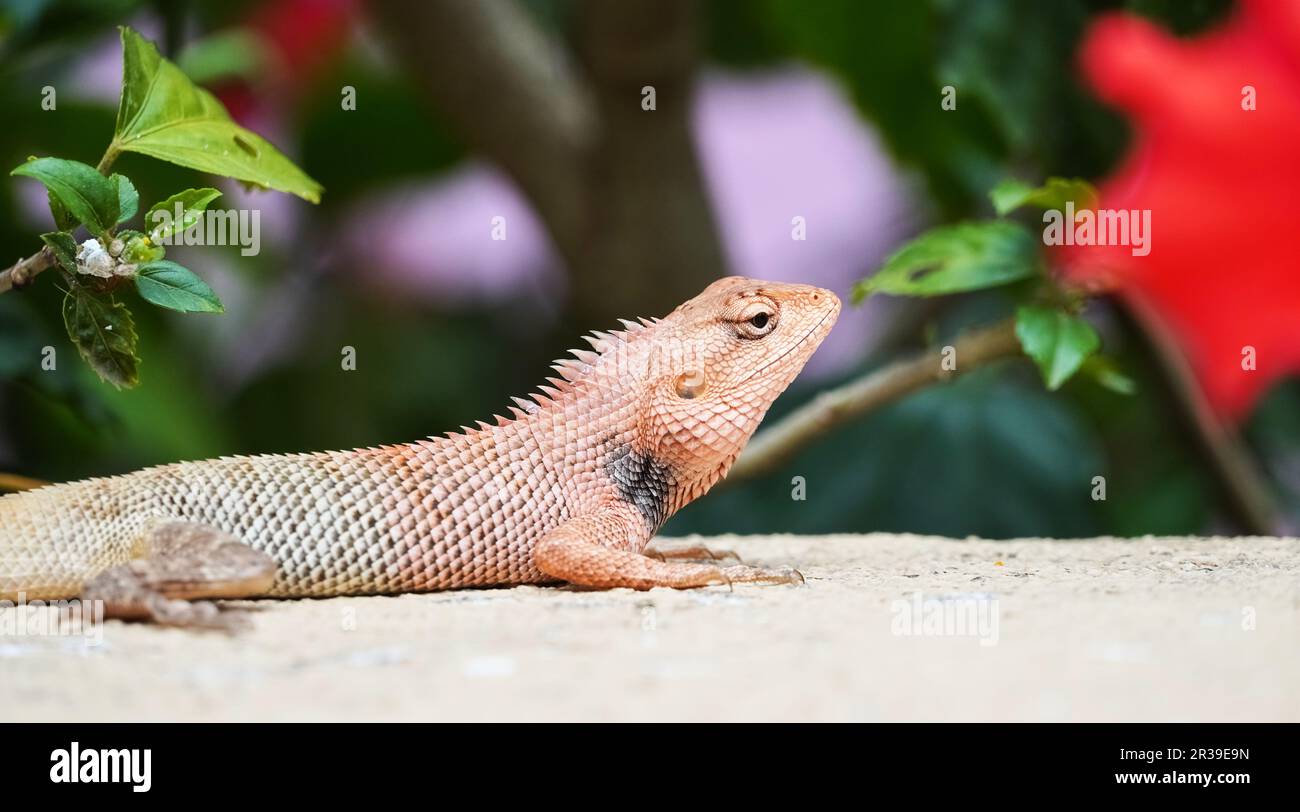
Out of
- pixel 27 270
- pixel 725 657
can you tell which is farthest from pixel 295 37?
pixel 725 657

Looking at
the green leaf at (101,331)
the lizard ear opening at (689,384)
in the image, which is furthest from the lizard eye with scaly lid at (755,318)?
the green leaf at (101,331)

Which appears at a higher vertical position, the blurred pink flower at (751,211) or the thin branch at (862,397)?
the blurred pink flower at (751,211)

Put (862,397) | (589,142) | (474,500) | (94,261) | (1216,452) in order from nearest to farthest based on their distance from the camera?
(94,261)
(474,500)
(862,397)
(1216,452)
(589,142)

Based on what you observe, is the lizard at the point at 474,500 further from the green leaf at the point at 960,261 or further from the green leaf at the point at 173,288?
the green leaf at the point at 173,288

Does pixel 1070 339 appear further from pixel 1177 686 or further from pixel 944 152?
pixel 944 152

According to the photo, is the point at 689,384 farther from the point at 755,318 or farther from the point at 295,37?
the point at 295,37

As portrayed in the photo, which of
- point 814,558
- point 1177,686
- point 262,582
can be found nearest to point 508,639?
point 262,582
